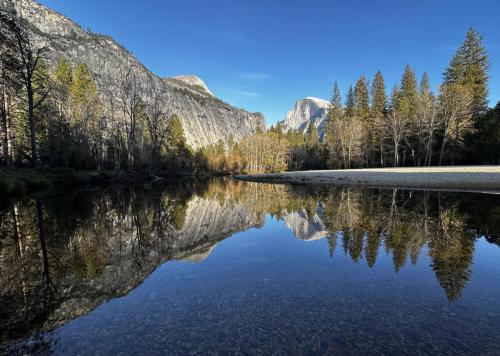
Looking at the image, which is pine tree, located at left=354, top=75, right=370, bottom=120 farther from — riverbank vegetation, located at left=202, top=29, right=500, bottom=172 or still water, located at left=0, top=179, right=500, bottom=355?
still water, located at left=0, top=179, right=500, bottom=355

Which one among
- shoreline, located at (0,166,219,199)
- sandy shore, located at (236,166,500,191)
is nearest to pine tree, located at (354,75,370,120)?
sandy shore, located at (236,166,500,191)

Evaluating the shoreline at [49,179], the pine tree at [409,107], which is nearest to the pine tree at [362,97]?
the pine tree at [409,107]

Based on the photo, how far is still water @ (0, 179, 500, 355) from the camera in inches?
156

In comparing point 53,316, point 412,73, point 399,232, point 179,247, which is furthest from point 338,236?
point 412,73

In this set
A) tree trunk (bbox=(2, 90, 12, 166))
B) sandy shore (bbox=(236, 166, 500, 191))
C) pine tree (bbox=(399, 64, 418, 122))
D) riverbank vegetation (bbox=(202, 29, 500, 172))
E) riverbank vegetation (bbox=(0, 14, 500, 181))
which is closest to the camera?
sandy shore (bbox=(236, 166, 500, 191))

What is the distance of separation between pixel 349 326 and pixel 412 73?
74337mm

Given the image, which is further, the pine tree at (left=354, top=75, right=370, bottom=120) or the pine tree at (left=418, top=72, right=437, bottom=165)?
the pine tree at (left=354, top=75, right=370, bottom=120)

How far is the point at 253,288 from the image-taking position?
6.01m

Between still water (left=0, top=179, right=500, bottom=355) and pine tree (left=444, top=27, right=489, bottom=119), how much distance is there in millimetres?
50954

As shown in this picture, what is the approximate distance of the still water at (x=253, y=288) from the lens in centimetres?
397

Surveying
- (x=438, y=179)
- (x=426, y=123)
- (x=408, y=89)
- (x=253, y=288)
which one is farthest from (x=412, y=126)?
(x=253, y=288)

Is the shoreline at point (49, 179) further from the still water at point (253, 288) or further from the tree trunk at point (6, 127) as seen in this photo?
the still water at point (253, 288)

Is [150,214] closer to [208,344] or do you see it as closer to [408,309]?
[208,344]

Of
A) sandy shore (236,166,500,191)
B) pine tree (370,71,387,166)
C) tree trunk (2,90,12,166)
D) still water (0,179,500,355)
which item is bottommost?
still water (0,179,500,355)
